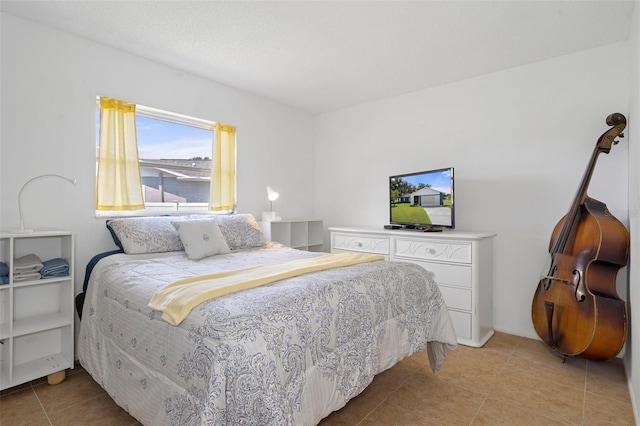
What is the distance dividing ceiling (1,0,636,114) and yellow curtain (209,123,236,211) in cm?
58

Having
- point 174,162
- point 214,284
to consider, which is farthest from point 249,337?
point 174,162

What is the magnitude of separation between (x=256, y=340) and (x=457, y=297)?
Answer: 89.4 inches

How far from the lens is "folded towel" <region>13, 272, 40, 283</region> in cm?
211

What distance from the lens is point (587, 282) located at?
229cm

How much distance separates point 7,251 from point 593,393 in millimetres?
3965

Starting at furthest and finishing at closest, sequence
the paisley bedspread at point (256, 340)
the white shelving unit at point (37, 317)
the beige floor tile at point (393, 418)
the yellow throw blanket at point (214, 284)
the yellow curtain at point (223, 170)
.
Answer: the yellow curtain at point (223, 170)
the white shelving unit at point (37, 317)
the beige floor tile at point (393, 418)
the yellow throw blanket at point (214, 284)
the paisley bedspread at point (256, 340)

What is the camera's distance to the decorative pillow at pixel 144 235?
251cm

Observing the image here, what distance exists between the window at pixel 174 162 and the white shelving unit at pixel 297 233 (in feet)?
1.75

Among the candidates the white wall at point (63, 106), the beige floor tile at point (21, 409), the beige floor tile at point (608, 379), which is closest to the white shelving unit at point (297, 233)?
the white wall at point (63, 106)

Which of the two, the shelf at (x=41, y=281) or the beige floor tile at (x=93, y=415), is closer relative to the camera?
the beige floor tile at (x=93, y=415)

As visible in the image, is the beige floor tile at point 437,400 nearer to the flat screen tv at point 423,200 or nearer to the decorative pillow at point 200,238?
the flat screen tv at point 423,200

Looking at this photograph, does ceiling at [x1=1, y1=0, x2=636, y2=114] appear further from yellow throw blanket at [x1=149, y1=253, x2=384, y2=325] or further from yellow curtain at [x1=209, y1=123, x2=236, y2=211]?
yellow throw blanket at [x1=149, y1=253, x2=384, y2=325]

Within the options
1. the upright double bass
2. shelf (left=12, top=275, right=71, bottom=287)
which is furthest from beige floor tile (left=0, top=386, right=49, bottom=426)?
the upright double bass

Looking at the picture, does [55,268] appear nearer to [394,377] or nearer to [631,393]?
[394,377]
